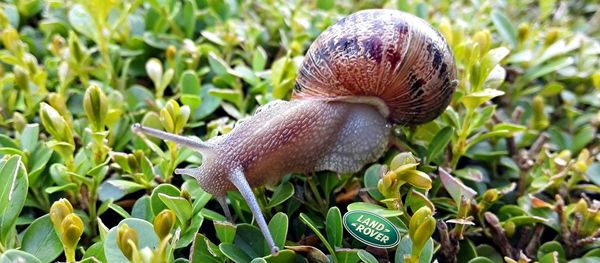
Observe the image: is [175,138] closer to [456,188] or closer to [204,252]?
[204,252]

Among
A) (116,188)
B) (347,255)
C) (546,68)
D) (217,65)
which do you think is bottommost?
(116,188)

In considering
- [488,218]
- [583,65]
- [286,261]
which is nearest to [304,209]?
[286,261]

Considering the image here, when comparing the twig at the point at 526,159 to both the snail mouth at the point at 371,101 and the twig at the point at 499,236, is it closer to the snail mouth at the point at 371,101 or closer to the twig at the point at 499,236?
the twig at the point at 499,236

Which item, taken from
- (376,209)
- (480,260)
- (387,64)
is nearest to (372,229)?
(376,209)

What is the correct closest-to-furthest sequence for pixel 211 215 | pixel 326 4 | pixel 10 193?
pixel 10 193
pixel 211 215
pixel 326 4

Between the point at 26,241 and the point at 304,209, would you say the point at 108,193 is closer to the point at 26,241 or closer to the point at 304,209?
the point at 26,241

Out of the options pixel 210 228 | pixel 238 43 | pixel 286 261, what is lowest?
pixel 210 228

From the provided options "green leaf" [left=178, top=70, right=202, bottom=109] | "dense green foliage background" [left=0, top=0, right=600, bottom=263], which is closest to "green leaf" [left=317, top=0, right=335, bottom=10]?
"dense green foliage background" [left=0, top=0, right=600, bottom=263]

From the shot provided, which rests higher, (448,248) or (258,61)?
(258,61)
